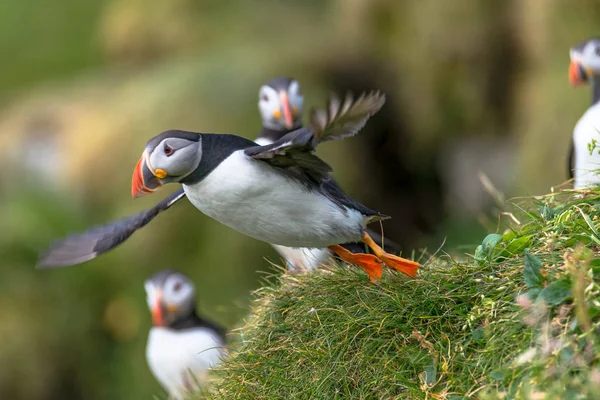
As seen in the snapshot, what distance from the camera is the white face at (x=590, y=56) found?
4.21m

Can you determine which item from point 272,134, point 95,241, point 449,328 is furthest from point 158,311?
point 449,328

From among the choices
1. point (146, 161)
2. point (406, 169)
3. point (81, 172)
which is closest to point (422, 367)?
point (146, 161)

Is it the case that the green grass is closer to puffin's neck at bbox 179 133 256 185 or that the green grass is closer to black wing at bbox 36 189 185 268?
puffin's neck at bbox 179 133 256 185

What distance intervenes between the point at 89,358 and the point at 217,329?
3.02m

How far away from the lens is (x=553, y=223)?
259 centimetres

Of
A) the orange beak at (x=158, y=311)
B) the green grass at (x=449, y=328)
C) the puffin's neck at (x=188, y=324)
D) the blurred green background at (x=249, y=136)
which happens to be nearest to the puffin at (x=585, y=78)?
the green grass at (x=449, y=328)

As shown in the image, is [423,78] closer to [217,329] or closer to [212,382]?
[217,329]

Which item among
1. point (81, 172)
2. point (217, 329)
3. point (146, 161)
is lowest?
point (217, 329)

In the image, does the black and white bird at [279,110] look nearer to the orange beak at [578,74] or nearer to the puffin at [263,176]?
the orange beak at [578,74]

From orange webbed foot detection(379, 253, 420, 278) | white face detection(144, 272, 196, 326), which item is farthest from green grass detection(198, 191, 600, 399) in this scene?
A: white face detection(144, 272, 196, 326)

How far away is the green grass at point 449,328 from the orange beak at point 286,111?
74.7 inches

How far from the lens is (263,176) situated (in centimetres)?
271

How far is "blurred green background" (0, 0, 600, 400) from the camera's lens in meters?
7.30

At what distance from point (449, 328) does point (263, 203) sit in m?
0.70
